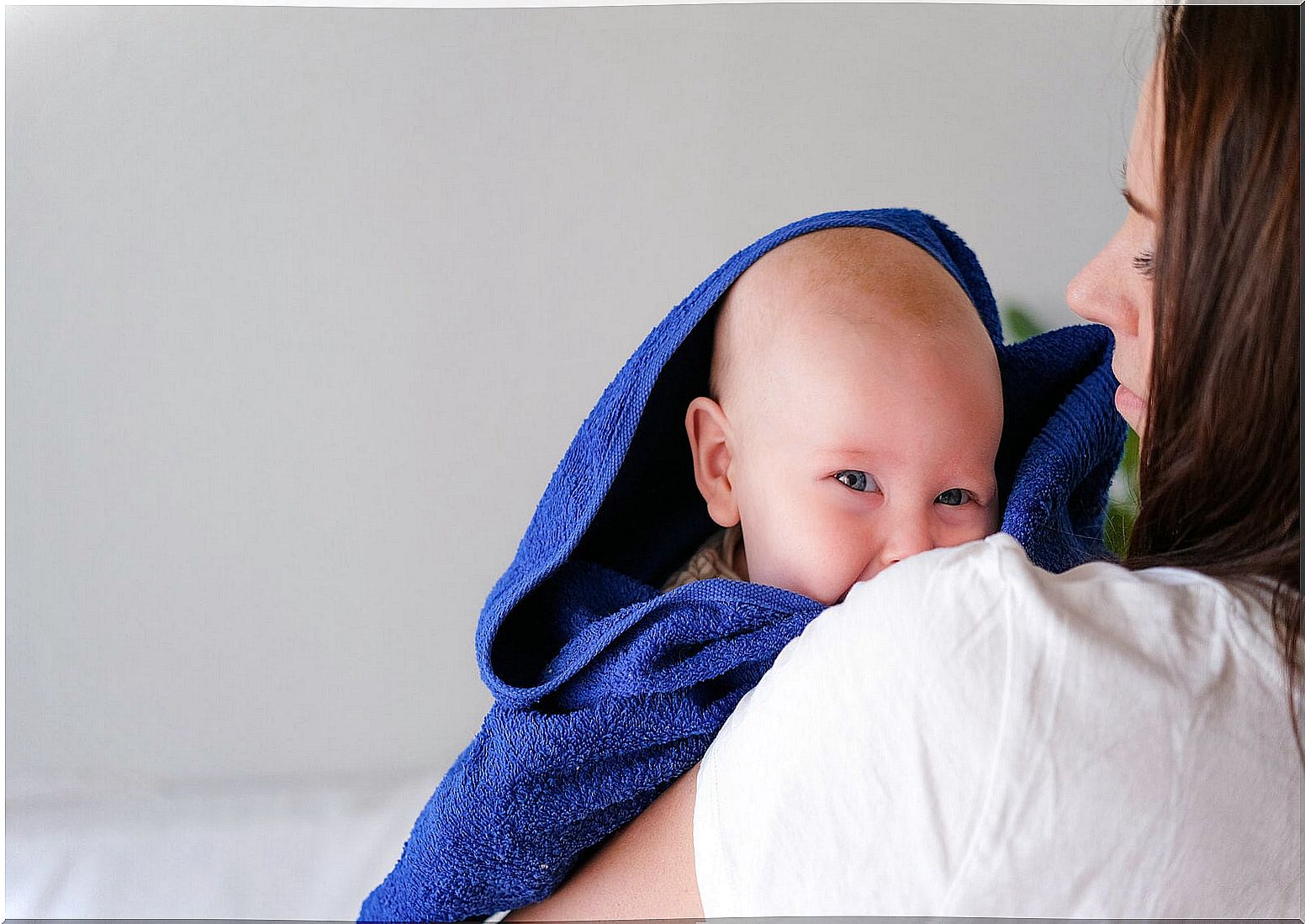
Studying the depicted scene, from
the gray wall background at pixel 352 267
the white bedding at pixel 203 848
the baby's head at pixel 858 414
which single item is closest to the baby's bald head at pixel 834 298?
the baby's head at pixel 858 414

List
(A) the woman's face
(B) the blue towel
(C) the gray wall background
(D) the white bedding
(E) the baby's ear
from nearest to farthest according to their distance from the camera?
1. (A) the woman's face
2. (B) the blue towel
3. (E) the baby's ear
4. (D) the white bedding
5. (C) the gray wall background

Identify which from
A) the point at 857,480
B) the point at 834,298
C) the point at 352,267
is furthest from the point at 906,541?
the point at 352,267

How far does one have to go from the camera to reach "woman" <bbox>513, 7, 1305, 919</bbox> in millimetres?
486

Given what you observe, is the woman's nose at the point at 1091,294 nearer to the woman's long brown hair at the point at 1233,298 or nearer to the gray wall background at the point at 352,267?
the woman's long brown hair at the point at 1233,298

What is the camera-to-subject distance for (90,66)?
4.60 ft

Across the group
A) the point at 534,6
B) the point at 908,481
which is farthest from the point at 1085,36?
Result: the point at 908,481

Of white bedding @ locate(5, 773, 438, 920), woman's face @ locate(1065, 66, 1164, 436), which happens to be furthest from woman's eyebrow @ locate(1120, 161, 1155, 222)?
white bedding @ locate(5, 773, 438, 920)

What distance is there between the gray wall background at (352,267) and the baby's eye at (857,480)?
2.85ft

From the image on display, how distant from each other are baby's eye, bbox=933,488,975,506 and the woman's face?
0.12m

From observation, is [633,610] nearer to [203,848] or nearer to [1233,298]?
[1233,298]

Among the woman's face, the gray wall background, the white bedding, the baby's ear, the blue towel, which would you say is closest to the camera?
the woman's face

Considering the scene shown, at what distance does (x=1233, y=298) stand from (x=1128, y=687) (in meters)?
0.21

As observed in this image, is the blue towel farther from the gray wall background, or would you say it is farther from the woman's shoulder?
the gray wall background

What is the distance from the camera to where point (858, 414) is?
743 millimetres
